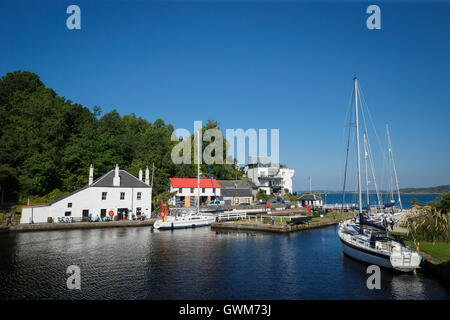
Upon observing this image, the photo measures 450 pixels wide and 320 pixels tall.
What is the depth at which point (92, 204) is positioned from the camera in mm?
48688

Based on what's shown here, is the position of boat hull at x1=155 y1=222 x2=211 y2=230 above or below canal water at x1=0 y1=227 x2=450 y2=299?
below

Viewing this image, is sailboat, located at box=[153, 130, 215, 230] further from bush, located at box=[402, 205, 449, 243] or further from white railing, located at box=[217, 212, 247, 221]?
bush, located at box=[402, 205, 449, 243]

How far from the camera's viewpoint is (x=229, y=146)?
4156 inches

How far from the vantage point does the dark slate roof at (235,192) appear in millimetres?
75562

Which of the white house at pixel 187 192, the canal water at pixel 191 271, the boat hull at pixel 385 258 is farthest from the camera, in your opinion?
the white house at pixel 187 192

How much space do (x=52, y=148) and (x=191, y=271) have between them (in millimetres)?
49629

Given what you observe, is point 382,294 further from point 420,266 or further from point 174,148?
point 174,148

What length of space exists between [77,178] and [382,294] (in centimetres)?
5916

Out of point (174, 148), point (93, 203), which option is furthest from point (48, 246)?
point (174, 148)

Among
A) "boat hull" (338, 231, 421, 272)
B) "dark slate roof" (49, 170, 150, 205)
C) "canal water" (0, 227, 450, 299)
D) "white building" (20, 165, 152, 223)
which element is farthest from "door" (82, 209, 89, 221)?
"boat hull" (338, 231, 421, 272)

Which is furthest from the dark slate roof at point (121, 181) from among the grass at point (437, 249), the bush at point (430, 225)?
the grass at point (437, 249)

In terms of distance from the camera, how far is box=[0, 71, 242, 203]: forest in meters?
52.2

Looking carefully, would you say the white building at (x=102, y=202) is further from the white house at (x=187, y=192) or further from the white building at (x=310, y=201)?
the white building at (x=310, y=201)
